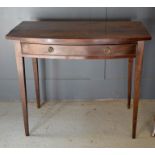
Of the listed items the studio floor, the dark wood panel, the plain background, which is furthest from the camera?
the plain background

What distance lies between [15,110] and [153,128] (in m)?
0.94

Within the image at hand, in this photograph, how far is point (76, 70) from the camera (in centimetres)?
174

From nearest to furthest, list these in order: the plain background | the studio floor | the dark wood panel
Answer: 1. the dark wood panel
2. the studio floor
3. the plain background

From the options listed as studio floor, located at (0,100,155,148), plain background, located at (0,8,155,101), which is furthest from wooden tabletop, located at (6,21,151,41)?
studio floor, located at (0,100,155,148)

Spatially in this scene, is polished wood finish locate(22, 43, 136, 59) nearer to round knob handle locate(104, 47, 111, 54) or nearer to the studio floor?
round knob handle locate(104, 47, 111, 54)

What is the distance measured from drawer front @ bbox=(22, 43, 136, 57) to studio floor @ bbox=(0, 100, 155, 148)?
0.53 m

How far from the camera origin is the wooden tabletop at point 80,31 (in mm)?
1167

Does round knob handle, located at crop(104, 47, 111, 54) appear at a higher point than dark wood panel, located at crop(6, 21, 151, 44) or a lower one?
lower

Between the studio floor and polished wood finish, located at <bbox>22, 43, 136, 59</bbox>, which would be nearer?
polished wood finish, located at <bbox>22, 43, 136, 59</bbox>

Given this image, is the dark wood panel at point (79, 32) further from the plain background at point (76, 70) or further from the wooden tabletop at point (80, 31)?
the plain background at point (76, 70)

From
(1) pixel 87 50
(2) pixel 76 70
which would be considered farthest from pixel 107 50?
(2) pixel 76 70

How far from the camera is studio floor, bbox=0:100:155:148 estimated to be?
1.42m

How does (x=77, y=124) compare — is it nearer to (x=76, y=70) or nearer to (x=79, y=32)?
(x=76, y=70)

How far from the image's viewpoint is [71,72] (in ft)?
5.72
